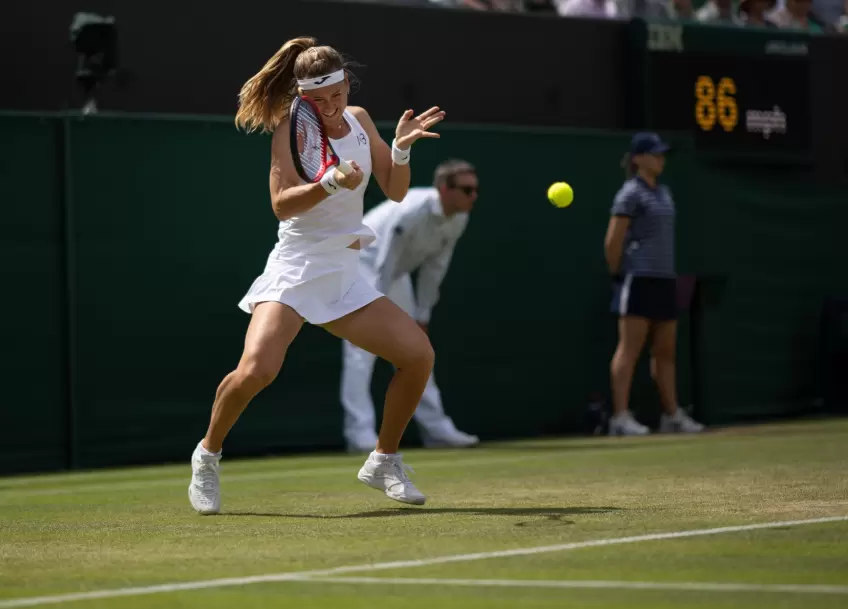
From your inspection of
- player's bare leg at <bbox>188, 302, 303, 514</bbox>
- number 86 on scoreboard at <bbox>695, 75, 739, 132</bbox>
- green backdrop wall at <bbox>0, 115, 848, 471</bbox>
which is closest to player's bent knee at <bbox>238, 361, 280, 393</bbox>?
player's bare leg at <bbox>188, 302, 303, 514</bbox>

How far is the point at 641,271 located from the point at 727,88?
267 cm

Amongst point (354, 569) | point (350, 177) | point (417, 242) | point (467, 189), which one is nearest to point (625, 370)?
Result: point (417, 242)

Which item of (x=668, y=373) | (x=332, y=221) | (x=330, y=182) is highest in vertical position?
(x=330, y=182)

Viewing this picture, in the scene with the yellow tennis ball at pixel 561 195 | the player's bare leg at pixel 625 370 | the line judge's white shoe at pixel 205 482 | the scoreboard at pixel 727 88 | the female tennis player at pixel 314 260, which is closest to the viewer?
the female tennis player at pixel 314 260

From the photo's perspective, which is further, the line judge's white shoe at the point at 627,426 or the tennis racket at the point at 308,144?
the line judge's white shoe at the point at 627,426

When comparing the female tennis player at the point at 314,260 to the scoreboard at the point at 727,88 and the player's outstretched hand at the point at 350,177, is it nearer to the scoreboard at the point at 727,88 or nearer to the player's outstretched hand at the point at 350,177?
the player's outstretched hand at the point at 350,177

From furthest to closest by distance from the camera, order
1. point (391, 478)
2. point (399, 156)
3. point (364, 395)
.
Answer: point (364, 395), point (391, 478), point (399, 156)

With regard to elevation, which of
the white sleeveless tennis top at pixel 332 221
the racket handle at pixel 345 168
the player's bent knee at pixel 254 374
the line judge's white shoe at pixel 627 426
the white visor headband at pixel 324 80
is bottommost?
the line judge's white shoe at pixel 627 426

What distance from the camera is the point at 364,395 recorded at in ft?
42.0

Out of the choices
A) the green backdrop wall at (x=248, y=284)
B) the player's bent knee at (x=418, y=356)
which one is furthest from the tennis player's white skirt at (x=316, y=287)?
the green backdrop wall at (x=248, y=284)

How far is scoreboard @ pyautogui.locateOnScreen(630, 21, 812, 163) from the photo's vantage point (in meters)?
15.3

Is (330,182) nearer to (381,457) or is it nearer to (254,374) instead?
(254,374)

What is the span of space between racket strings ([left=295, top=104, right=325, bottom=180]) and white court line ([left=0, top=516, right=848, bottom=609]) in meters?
2.25

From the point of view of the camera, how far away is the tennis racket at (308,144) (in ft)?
24.9
